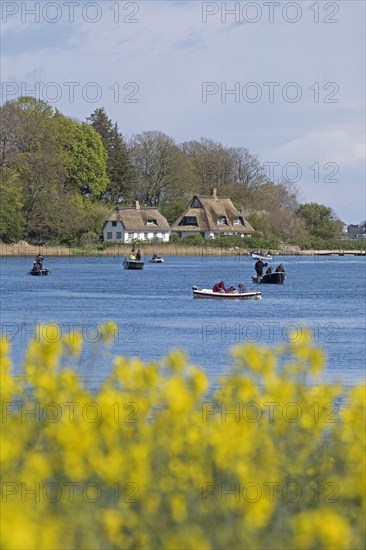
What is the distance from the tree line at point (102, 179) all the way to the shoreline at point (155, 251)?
113cm

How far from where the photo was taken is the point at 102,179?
113688mm

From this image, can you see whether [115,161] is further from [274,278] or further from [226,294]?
[226,294]

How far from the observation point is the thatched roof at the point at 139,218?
11438 cm

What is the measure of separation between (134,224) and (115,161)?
25.2 ft

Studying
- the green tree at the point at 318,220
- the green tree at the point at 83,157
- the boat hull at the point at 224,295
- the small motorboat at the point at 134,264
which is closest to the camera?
the boat hull at the point at 224,295

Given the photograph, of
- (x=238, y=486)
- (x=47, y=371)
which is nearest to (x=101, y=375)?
(x=47, y=371)

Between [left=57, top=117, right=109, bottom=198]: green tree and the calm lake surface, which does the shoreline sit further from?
the calm lake surface

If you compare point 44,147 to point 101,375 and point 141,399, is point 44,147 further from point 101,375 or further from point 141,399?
point 141,399

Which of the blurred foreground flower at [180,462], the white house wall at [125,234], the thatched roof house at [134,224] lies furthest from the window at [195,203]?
the blurred foreground flower at [180,462]

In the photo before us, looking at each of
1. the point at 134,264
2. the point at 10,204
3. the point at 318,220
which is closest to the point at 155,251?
the point at 10,204

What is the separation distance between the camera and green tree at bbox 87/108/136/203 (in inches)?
4673

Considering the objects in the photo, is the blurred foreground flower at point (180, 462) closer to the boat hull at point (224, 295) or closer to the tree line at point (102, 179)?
the boat hull at point (224, 295)

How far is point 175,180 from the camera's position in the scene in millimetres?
124250

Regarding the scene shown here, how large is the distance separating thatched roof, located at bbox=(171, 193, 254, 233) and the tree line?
2.17 m
